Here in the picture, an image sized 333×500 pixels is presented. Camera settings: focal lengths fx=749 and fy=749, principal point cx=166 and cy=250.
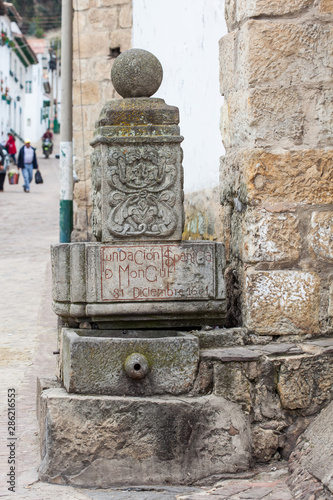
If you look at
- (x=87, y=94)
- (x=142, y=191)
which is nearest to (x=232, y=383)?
(x=142, y=191)

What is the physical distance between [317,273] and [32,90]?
4996cm

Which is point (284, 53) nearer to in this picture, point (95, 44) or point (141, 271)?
point (141, 271)

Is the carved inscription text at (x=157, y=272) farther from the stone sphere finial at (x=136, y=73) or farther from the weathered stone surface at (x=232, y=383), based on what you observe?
the stone sphere finial at (x=136, y=73)

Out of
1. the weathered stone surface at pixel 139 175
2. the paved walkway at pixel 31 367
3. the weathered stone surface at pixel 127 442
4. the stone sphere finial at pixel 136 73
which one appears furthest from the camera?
the stone sphere finial at pixel 136 73

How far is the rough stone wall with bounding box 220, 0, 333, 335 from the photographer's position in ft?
11.6

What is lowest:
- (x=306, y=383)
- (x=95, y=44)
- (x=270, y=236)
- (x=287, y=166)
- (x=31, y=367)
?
(x=31, y=367)

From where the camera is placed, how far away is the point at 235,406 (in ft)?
11.1

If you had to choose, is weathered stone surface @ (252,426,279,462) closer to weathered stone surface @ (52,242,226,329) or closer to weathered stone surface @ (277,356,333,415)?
weathered stone surface @ (277,356,333,415)

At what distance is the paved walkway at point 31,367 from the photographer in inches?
121

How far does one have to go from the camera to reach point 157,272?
11.5 ft

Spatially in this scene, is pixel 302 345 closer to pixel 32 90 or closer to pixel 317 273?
pixel 317 273

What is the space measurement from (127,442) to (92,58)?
7415 millimetres

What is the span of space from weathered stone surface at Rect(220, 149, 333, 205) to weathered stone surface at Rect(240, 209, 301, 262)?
6cm

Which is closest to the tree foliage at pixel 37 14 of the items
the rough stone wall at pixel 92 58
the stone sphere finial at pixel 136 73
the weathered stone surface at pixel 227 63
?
the rough stone wall at pixel 92 58
